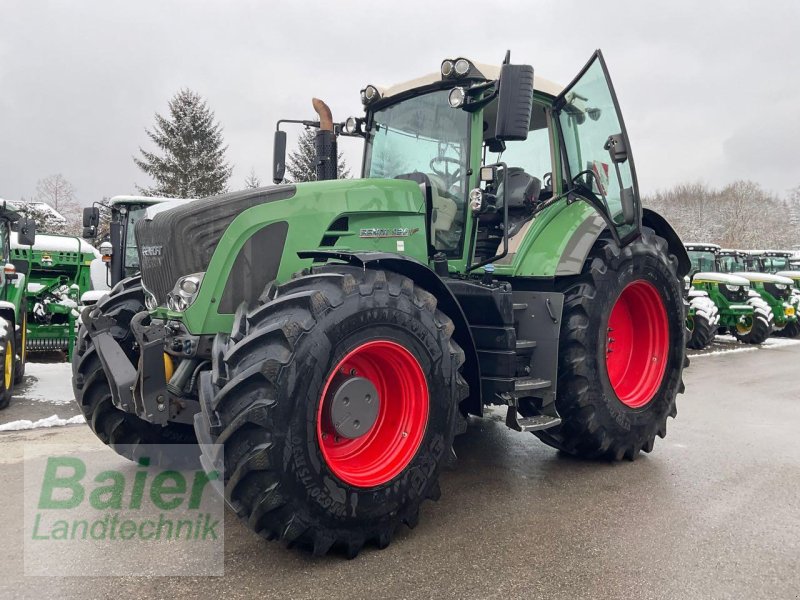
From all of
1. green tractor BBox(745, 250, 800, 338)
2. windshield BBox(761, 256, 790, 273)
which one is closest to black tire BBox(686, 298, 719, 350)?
green tractor BBox(745, 250, 800, 338)

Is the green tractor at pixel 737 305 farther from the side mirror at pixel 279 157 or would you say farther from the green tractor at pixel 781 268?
the side mirror at pixel 279 157

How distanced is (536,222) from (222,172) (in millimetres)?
26837

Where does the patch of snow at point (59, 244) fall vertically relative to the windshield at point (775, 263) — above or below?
below

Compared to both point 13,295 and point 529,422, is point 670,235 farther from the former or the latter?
point 13,295

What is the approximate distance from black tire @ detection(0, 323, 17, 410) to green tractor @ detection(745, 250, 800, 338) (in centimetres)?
1675

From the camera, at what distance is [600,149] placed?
15.3ft

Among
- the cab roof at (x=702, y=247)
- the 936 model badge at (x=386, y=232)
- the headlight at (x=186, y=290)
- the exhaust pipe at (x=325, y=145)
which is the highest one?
the exhaust pipe at (x=325, y=145)

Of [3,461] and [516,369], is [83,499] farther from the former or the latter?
[516,369]

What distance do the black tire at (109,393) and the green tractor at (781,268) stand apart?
654 inches

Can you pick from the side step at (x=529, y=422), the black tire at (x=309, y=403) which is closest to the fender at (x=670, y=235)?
the side step at (x=529, y=422)

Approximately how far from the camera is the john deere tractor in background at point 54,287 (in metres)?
10.5

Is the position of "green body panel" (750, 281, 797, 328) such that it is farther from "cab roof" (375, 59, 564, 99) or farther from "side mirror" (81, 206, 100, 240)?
"side mirror" (81, 206, 100, 240)

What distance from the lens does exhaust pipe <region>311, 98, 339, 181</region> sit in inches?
201

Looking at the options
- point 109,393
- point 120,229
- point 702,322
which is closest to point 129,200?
point 120,229
